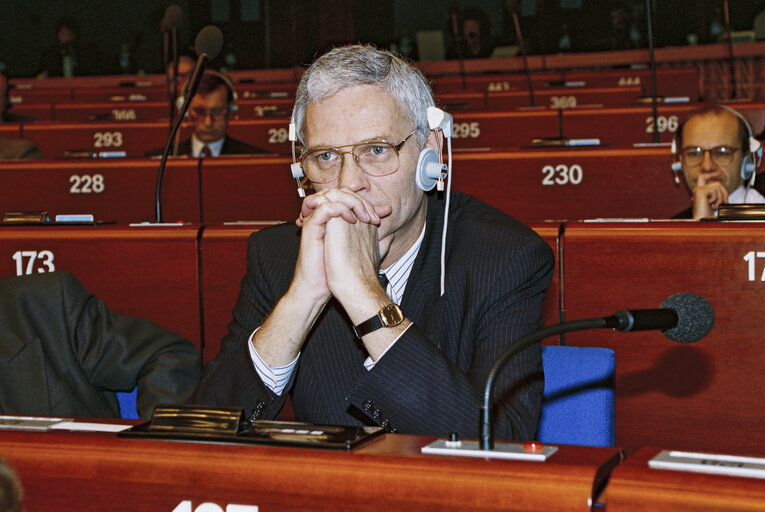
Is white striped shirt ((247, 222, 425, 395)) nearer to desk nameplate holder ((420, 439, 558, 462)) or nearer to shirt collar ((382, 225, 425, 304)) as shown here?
shirt collar ((382, 225, 425, 304))

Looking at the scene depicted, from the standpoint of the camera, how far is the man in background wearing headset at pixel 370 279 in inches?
56.4

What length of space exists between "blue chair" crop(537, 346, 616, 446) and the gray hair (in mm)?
462

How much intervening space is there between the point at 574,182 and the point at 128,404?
186 centimetres

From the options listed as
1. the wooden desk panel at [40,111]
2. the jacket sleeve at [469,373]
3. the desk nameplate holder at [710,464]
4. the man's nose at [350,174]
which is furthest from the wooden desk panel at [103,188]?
the wooden desk panel at [40,111]

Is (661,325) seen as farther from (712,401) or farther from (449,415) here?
(712,401)

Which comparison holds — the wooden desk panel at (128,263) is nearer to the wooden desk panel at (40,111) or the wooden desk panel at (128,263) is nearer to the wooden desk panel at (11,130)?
the wooden desk panel at (11,130)

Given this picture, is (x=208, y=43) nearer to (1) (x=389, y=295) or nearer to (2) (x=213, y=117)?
(1) (x=389, y=295)

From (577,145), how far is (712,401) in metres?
1.55

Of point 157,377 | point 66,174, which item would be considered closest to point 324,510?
point 157,377

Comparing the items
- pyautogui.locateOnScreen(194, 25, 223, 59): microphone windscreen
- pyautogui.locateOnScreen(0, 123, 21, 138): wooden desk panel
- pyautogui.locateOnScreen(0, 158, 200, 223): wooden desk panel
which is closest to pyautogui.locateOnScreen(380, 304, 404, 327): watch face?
pyautogui.locateOnScreen(194, 25, 223, 59): microphone windscreen

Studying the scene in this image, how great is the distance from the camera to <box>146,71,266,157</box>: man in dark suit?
4809 mm

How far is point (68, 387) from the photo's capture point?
70.9 inches

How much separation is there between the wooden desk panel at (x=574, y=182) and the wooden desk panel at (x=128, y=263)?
49.0 inches

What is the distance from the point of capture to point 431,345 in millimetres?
1380
